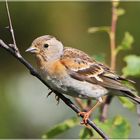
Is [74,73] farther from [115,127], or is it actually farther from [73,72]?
[115,127]

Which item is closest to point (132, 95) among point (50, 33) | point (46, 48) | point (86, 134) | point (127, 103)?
point (127, 103)

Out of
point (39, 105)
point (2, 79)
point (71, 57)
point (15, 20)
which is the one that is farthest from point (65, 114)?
point (71, 57)

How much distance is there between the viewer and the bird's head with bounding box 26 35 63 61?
167 inches

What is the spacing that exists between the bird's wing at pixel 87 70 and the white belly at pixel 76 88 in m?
0.05

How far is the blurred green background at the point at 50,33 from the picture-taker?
841 centimetres

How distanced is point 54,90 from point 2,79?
468 centimetres

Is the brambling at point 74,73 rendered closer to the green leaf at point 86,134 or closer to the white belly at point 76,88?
the white belly at point 76,88

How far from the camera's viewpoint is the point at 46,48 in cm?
434

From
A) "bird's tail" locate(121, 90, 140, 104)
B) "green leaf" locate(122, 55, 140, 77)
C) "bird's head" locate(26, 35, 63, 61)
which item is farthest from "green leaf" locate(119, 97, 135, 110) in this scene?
"bird's head" locate(26, 35, 63, 61)

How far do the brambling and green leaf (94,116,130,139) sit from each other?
0.23 m

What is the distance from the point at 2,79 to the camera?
28.3ft

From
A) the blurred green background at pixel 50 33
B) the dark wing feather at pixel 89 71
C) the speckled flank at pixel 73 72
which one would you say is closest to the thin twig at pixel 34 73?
the speckled flank at pixel 73 72

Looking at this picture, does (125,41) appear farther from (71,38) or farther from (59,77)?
(71,38)

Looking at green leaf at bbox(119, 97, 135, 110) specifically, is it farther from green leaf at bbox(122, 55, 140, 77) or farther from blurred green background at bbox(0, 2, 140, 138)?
blurred green background at bbox(0, 2, 140, 138)
